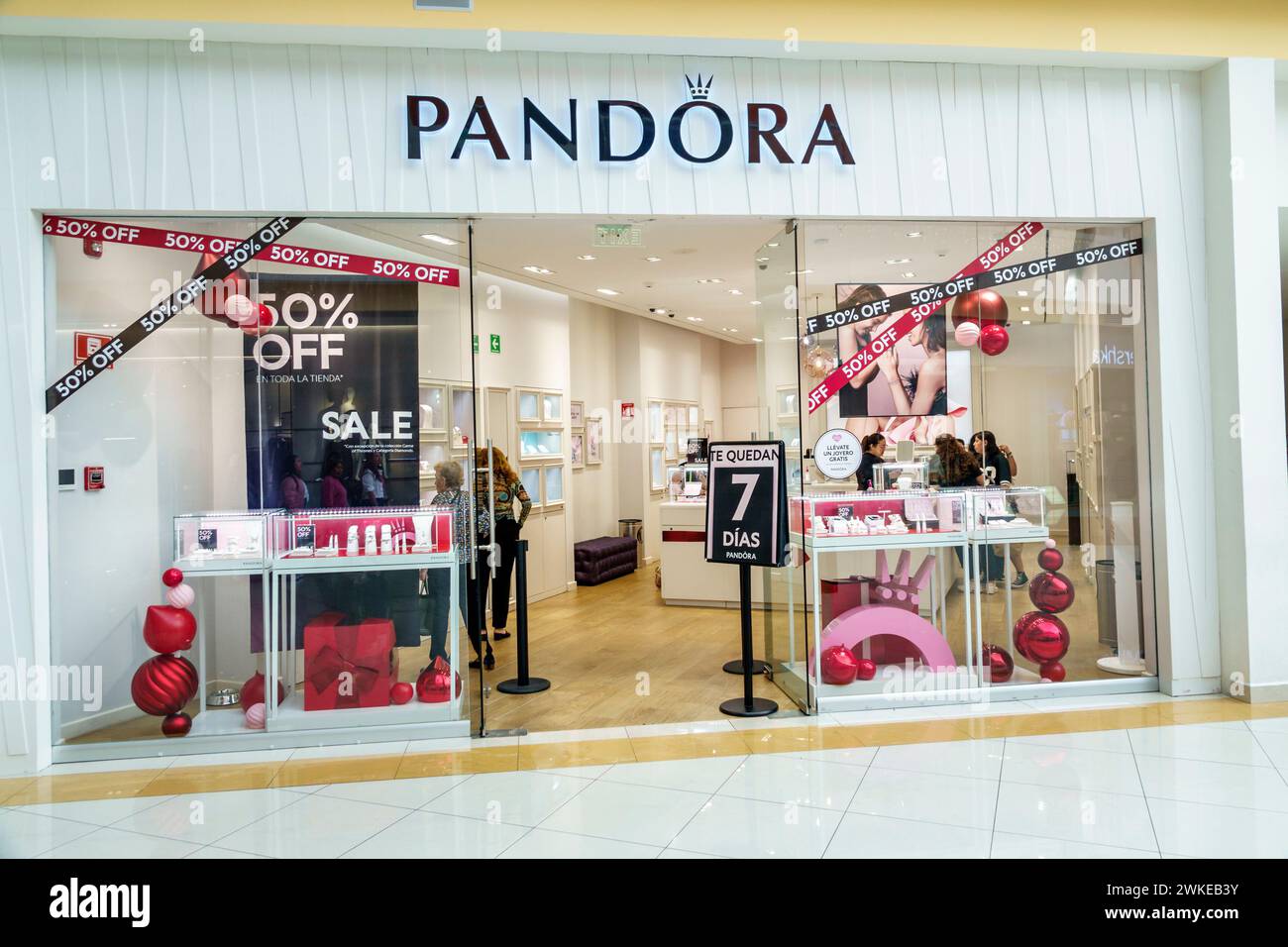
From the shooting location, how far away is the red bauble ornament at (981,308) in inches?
215

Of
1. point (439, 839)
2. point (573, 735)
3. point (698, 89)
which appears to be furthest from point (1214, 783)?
point (698, 89)

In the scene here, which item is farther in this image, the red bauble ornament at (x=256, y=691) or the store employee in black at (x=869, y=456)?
the store employee in black at (x=869, y=456)

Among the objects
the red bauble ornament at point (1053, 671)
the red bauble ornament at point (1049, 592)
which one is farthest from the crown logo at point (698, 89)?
Answer: the red bauble ornament at point (1053, 671)

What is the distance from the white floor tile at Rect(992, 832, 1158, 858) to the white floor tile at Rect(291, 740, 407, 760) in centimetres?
285

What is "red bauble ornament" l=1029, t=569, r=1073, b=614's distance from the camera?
558 centimetres

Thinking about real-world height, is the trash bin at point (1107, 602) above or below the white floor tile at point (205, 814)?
above

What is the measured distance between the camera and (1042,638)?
18.2ft

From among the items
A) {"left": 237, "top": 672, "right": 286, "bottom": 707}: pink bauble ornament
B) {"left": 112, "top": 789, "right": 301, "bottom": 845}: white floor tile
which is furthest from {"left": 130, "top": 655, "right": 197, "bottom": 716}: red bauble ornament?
{"left": 112, "top": 789, "right": 301, "bottom": 845}: white floor tile

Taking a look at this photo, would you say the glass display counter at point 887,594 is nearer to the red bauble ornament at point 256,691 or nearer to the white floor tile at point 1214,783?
the white floor tile at point 1214,783

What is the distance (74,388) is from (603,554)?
647cm

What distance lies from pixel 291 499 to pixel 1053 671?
448cm

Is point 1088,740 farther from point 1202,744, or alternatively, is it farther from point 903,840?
point 903,840

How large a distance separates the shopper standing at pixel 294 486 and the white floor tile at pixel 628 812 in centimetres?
220
